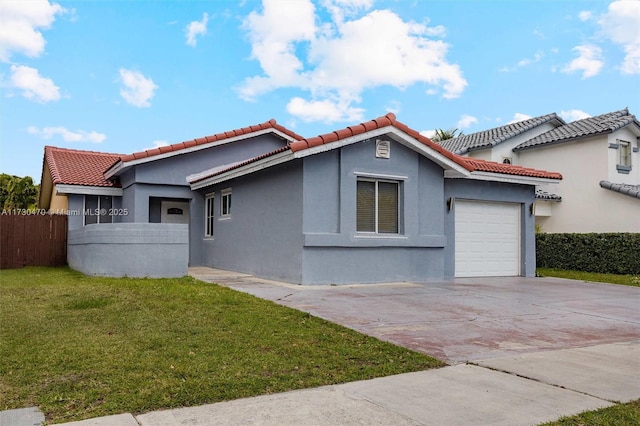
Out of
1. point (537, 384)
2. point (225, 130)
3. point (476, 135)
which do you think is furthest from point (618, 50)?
point (476, 135)

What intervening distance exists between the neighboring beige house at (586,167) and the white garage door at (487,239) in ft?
30.5

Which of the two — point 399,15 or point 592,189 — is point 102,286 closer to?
point 399,15

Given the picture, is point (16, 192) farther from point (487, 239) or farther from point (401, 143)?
point (487, 239)

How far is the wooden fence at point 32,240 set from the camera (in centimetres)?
1596

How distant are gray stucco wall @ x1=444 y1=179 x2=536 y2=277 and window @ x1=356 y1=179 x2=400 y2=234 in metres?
2.05

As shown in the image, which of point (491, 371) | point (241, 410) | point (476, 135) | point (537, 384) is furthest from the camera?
point (476, 135)

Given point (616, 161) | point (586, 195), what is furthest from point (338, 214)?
point (616, 161)

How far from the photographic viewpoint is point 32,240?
16.3 metres

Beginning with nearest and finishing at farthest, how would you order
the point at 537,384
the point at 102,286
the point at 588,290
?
the point at 537,384, the point at 102,286, the point at 588,290

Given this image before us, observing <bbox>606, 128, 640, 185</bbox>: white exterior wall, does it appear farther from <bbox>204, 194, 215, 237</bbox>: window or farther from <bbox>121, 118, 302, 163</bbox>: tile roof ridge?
<bbox>204, 194, 215, 237</bbox>: window

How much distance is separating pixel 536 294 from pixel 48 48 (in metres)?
12.7

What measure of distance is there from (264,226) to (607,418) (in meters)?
10.1

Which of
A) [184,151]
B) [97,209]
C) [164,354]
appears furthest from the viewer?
[97,209]

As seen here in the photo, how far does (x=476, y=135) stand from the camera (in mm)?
30969
